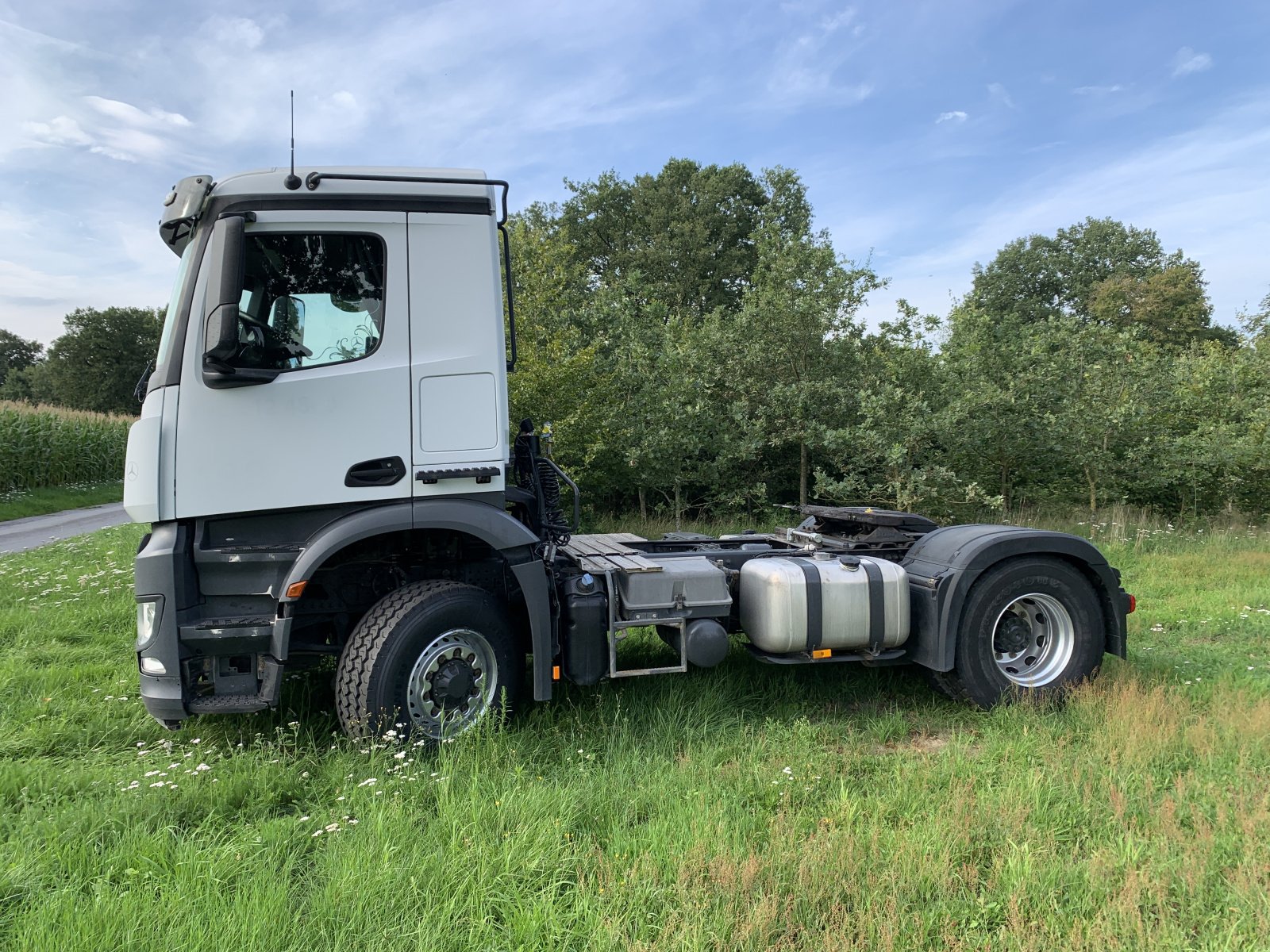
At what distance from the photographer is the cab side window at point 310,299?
11.9ft

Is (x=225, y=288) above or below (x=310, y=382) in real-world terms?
above

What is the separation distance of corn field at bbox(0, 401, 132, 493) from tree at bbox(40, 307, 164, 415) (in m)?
31.9

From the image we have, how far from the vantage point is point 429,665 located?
3.77 metres

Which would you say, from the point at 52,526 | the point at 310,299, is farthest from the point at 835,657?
the point at 52,526

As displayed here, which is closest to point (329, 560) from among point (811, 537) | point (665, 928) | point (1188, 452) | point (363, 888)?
point (363, 888)

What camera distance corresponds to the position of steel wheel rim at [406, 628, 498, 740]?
12.3 feet

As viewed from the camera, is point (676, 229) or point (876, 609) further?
point (676, 229)

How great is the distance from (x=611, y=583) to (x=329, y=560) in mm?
1554

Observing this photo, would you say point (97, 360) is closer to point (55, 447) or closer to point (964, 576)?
point (55, 447)

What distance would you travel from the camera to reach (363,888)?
2.50 meters

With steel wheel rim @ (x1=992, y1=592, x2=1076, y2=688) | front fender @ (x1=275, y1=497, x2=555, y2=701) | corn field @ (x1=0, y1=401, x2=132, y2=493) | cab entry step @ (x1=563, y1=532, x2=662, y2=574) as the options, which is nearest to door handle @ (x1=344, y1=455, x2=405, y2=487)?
front fender @ (x1=275, y1=497, x2=555, y2=701)

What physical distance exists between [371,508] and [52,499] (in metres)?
21.3

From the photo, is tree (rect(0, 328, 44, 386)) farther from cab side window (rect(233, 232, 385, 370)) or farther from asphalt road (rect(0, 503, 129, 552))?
cab side window (rect(233, 232, 385, 370))

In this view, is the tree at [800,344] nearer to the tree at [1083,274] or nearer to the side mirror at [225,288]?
the side mirror at [225,288]
